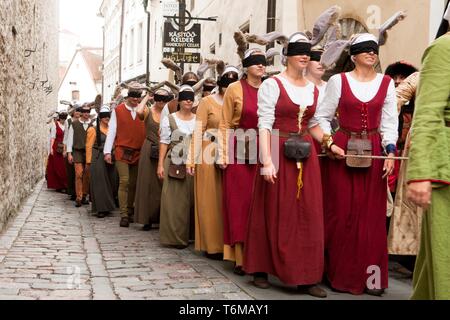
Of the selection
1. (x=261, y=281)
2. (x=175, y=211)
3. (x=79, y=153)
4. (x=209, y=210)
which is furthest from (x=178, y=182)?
(x=79, y=153)

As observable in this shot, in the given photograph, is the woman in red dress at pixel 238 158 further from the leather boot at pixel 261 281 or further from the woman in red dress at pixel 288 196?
the woman in red dress at pixel 288 196

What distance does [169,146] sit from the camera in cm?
789

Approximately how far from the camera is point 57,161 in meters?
15.5

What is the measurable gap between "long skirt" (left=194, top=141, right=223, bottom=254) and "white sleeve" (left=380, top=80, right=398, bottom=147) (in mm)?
2099

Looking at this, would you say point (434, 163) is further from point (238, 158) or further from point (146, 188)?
point (146, 188)

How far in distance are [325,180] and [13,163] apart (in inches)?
213

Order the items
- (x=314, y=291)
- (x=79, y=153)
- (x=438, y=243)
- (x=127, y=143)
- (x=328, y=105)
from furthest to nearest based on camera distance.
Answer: (x=79, y=153) < (x=127, y=143) < (x=328, y=105) < (x=314, y=291) < (x=438, y=243)

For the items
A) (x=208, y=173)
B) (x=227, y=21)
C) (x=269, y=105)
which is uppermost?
(x=227, y=21)

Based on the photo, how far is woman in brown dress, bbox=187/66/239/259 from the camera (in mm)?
6828

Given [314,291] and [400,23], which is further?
[400,23]

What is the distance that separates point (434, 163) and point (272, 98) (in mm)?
2263

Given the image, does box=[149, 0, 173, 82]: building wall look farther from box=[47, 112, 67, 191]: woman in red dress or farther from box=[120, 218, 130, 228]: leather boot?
box=[120, 218, 130, 228]: leather boot

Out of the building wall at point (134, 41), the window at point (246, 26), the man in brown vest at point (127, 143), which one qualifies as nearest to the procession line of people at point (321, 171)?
the man in brown vest at point (127, 143)

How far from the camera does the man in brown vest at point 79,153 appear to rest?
1244cm
